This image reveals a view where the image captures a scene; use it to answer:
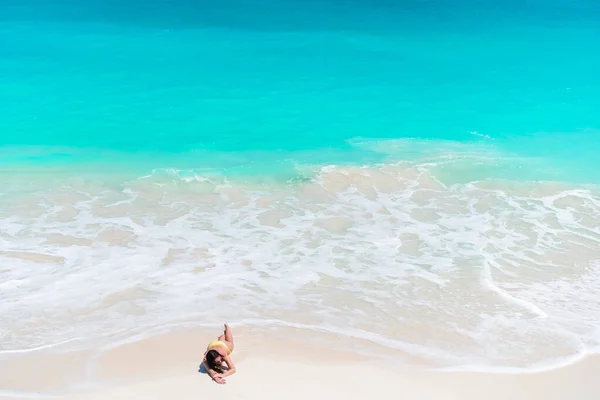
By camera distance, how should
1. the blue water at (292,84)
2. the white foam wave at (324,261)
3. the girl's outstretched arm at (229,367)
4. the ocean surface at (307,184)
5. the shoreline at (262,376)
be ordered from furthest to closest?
the blue water at (292,84)
the ocean surface at (307,184)
the white foam wave at (324,261)
the girl's outstretched arm at (229,367)
the shoreline at (262,376)

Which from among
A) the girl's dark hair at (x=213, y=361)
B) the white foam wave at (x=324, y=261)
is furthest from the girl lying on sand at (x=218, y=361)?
the white foam wave at (x=324, y=261)

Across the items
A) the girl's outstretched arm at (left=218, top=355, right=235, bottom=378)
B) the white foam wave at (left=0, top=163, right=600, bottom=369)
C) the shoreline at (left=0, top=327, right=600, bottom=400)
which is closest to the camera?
the shoreline at (left=0, top=327, right=600, bottom=400)

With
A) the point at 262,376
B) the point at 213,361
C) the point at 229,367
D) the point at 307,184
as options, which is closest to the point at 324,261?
the point at 262,376

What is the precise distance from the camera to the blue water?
1398 centimetres

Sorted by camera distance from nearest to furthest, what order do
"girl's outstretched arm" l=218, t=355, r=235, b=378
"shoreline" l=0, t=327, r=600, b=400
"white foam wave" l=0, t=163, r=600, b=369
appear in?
"shoreline" l=0, t=327, r=600, b=400
"girl's outstretched arm" l=218, t=355, r=235, b=378
"white foam wave" l=0, t=163, r=600, b=369

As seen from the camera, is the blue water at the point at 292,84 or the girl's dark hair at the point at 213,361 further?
the blue water at the point at 292,84

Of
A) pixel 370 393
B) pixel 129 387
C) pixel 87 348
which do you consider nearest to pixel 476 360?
pixel 370 393

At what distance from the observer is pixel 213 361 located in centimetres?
612

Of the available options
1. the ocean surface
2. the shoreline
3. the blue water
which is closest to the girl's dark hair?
the shoreline

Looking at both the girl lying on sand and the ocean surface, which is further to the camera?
the ocean surface

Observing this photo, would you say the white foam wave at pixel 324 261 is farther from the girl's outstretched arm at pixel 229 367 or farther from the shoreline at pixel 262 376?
the girl's outstretched arm at pixel 229 367

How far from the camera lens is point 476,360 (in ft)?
21.5

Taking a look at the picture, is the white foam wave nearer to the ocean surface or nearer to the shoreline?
the ocean surface

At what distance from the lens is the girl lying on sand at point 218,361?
6.05 m
